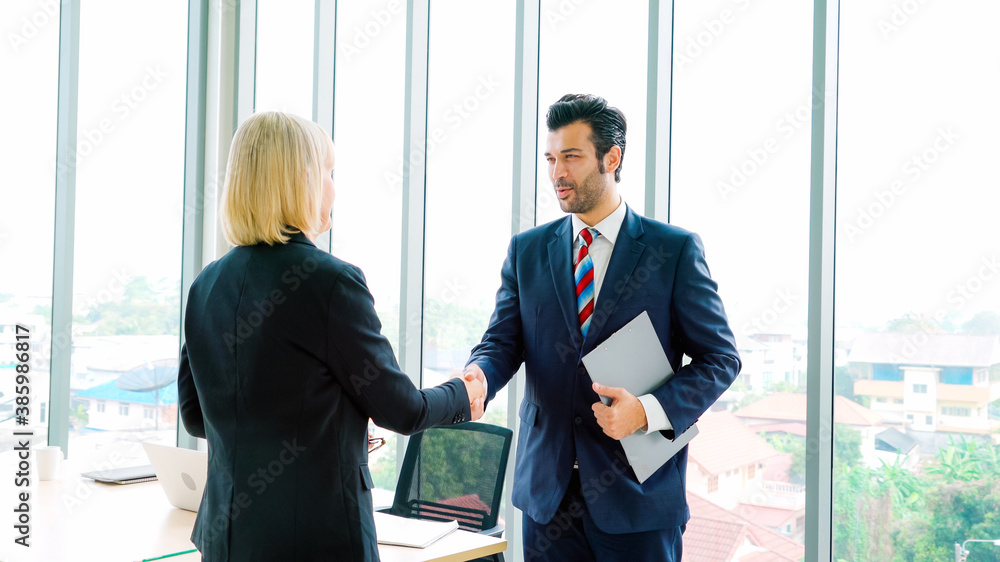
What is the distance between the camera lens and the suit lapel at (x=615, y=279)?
203 cm

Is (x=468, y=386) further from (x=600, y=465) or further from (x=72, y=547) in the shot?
(x=72, y=547)

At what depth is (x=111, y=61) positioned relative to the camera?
4.16 meters

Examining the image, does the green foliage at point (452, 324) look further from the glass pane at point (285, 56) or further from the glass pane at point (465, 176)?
the glass pane at point (285, 56)

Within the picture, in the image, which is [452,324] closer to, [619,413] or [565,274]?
[565,274]

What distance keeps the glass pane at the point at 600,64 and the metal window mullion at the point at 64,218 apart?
2295 millimetres

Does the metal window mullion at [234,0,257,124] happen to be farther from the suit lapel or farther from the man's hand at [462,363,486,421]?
the suit lapel

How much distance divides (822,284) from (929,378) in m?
0.45

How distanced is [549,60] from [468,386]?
1924 mm

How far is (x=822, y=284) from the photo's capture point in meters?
2.67

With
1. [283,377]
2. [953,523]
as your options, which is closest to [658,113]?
[953,523]

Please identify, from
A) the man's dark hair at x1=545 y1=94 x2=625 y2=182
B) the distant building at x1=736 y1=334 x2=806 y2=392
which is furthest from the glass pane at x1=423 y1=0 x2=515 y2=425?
the man's dark hair at x1=545 y1=94 x2=625 y2=182

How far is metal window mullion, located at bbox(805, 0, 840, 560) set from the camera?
2.67 metres

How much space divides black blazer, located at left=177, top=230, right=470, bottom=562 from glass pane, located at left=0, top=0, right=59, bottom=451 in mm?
2731

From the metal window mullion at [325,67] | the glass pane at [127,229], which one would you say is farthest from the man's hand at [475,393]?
the glass pane at [127,229]
